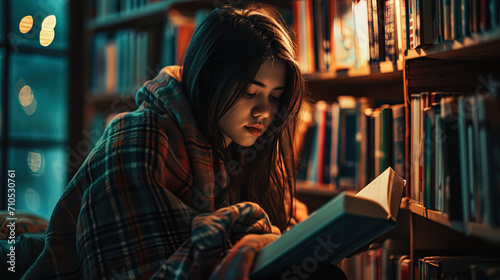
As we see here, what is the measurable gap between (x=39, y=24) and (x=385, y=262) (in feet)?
6.52

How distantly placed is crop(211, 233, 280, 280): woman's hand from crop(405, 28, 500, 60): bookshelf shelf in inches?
20.9

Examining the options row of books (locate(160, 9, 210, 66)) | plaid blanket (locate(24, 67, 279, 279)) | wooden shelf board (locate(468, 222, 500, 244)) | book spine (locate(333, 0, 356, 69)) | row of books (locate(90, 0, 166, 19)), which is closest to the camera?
wooden shelf board (locate(468, 222, 500, 244))

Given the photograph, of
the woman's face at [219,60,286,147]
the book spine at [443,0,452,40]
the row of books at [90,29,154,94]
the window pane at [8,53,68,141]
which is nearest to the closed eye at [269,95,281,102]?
the woman's face at [219,60,286,147]

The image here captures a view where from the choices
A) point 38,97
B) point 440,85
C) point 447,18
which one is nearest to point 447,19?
point 447,18

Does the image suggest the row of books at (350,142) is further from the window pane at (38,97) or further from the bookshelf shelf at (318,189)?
the window pane at (38,97)

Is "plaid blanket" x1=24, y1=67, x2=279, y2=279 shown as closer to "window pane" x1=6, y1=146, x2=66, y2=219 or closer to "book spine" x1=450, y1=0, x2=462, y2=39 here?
"book spine" x1=450, y1=0, x2=462, y2=39

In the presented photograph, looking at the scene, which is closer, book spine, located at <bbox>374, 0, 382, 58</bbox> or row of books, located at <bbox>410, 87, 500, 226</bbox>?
row of books, located at <bbox>410, 87, 500, 226</bbox>

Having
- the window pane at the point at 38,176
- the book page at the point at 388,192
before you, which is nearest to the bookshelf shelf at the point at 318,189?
the book page at the point at 388,192

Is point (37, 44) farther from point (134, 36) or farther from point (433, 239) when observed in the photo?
point (433, 239)

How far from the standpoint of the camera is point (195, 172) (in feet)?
3.53

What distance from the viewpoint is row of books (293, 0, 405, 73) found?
120 centimetres

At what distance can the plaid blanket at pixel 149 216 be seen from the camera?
834 mm

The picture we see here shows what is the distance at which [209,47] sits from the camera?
3.69 ft

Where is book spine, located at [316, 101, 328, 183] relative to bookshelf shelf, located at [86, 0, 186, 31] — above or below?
below
